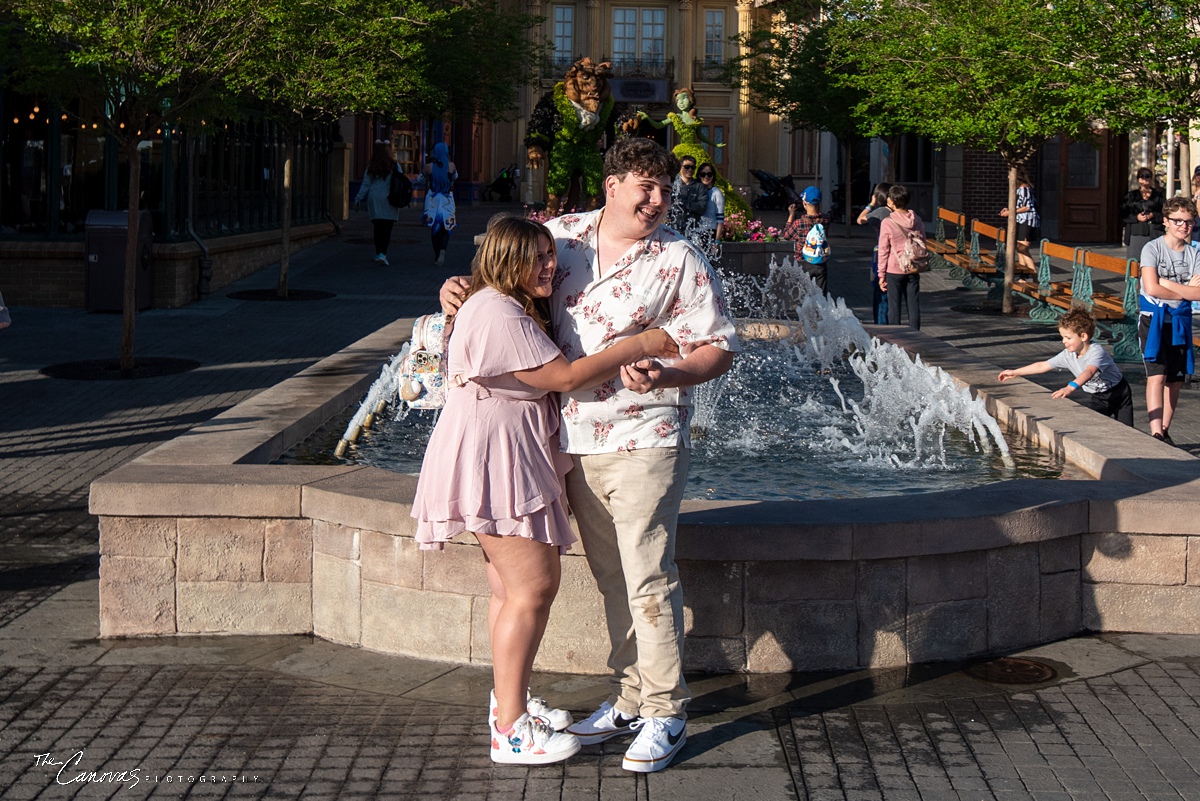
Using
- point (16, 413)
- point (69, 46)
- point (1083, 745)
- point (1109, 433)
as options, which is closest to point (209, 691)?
point (1083, 745)

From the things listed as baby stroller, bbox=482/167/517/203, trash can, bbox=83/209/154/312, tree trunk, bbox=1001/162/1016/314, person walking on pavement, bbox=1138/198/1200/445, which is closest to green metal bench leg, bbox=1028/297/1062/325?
tree trunk, bbox=1001/162/1016/314

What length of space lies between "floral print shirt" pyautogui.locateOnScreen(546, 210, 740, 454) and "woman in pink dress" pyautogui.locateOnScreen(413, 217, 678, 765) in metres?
0.08

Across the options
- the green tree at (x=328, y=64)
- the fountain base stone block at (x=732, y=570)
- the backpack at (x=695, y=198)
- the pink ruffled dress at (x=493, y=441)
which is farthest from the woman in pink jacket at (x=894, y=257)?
the pink ruffled dress at (x=493, y=441)

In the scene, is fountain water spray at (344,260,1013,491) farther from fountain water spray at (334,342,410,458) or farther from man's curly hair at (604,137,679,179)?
man's curly hair at (604,137,679,179)

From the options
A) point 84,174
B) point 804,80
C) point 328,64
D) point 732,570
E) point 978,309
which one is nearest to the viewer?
point 732,570

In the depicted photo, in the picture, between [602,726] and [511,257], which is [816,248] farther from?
[511,257]

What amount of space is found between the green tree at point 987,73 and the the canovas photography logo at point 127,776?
12317 millimetres

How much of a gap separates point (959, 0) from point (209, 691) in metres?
16.0

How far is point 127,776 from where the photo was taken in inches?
171

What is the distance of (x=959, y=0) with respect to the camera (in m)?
18.8

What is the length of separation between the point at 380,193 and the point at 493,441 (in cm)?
2056

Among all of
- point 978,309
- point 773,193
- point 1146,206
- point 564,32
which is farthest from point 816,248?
point 564,32

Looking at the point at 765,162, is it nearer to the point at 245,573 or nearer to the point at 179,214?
the point at 179,214

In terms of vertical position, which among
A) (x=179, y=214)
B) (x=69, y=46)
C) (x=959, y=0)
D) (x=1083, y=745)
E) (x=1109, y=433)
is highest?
(x=959, y=0)
